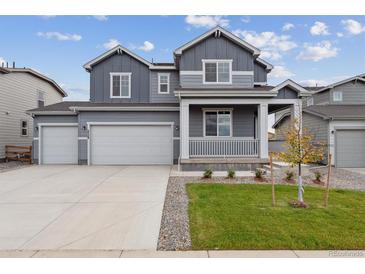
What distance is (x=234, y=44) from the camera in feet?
49.8

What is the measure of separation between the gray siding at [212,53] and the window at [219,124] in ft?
9.03

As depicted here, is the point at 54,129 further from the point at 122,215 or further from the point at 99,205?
the point at 122,215

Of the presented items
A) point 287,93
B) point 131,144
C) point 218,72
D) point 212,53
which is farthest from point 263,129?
point 131,144

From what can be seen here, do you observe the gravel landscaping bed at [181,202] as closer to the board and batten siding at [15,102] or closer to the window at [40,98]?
the board and batten siding at [15,102]

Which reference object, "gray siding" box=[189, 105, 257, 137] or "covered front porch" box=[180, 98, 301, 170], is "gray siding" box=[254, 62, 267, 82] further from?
"covered front porch" box=[180, 98, 301, 170]

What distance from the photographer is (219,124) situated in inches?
589

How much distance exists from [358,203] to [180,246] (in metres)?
5.33

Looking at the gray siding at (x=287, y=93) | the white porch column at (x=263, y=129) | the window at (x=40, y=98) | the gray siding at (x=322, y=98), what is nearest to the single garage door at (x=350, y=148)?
the gray siding at (x=287, y=93)

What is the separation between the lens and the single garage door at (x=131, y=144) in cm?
1538

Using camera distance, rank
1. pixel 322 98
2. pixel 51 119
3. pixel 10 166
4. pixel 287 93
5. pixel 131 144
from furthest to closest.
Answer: pixel 322 98
pixel 51 119
pixel 131 144
pixel 10 166
pixel 287 93

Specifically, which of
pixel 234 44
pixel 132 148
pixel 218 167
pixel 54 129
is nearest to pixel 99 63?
pixel 54 129

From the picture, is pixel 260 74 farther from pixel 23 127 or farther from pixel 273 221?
pixel 23 127

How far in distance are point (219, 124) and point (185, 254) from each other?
11.5m

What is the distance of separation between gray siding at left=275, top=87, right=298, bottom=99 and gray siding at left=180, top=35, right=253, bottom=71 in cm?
286
